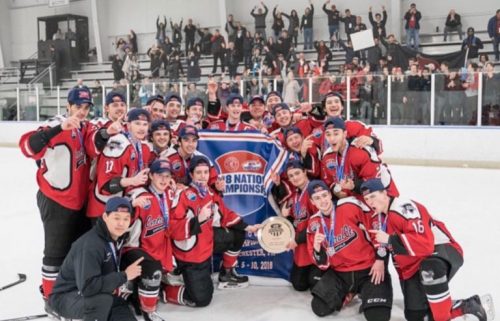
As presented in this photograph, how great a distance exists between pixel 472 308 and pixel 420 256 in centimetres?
42

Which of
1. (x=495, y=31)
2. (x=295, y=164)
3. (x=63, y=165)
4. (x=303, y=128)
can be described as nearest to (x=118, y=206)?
(x=63, y=165)

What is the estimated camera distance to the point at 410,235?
10.2 ft

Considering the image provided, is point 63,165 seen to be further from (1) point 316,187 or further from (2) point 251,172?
(1) point 316,187

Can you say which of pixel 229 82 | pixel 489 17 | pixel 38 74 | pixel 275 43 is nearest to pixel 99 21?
pixel 38 74

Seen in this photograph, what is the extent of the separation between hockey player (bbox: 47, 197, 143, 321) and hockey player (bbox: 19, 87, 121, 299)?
328mm

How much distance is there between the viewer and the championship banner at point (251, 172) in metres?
4.10

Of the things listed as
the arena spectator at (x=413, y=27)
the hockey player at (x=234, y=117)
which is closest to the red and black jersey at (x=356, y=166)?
the hockey player at (x=234, y=117)

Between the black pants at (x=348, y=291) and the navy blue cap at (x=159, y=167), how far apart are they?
3.95 feet

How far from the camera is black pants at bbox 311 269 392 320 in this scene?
334 centimetres

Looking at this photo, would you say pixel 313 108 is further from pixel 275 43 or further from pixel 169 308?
pixel 275 43

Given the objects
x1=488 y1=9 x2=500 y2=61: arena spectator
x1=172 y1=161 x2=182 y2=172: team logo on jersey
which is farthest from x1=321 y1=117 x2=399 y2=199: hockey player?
x1=488 y1=9 x2=500 y2=61: arena spectator

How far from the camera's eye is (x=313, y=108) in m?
4.72

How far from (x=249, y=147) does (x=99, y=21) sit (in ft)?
61.8

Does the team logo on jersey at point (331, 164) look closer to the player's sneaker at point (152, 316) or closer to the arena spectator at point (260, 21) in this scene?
the player's sneaker at point (152, 316)
